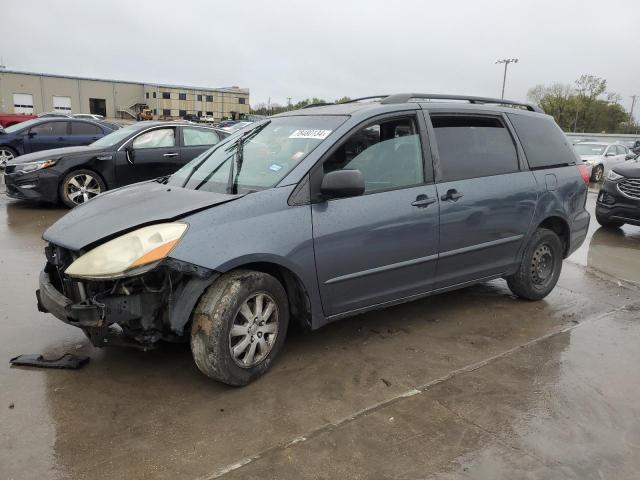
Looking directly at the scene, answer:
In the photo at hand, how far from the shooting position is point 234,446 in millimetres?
2770

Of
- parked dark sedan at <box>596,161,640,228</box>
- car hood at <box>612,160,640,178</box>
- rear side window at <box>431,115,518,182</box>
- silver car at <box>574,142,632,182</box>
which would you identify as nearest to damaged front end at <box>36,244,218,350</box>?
rear side window at <box>431,115,518,182</box>

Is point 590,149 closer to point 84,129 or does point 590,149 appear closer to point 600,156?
point 600,156

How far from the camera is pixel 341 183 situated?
3.41m

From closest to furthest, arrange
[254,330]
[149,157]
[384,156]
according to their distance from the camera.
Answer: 1. [254,330]
2. [384,156]
3. [149,157]

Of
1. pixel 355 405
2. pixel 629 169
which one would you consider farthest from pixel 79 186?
pixel 629 169

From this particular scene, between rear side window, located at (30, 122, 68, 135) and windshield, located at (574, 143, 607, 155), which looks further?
windshield, located at (574, 143, 607, 155)

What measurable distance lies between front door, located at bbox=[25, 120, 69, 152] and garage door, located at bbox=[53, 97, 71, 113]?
71202mm

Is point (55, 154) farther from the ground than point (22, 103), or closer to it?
closer to it

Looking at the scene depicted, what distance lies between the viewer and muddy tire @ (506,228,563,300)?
4.97 metres

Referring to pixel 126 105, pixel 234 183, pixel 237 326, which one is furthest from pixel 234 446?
pixel 126 105

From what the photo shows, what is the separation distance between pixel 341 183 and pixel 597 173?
17.7 m

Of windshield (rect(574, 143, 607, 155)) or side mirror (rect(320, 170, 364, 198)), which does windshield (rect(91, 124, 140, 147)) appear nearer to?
side mirror (rect(320, 170, 364, 198))

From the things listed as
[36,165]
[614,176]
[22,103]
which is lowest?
[614,176]

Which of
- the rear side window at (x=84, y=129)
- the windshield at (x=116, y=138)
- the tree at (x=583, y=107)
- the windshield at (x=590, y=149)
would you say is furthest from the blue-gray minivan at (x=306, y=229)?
the tree at (x=583, y=107)
